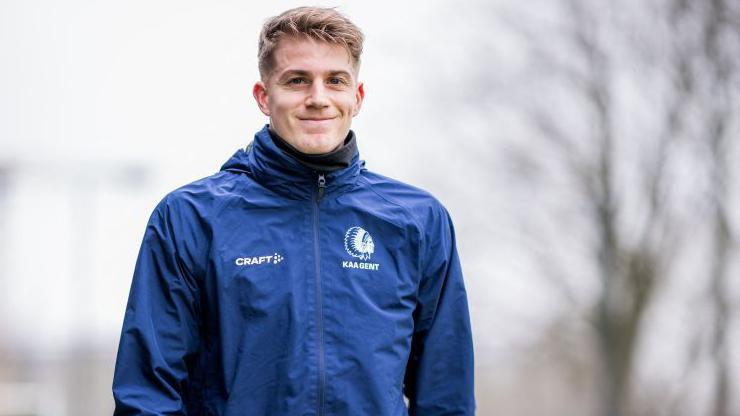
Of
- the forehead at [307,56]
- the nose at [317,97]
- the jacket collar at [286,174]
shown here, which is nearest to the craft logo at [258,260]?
the jacket collar at [286,174]

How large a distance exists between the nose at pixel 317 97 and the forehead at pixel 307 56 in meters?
0.06

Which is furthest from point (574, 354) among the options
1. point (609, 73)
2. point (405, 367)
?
point (405, 367)

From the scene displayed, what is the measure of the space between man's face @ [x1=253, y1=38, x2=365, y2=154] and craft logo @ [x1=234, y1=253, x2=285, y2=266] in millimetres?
354

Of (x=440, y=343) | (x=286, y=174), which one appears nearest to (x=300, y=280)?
(x=286, y=174)

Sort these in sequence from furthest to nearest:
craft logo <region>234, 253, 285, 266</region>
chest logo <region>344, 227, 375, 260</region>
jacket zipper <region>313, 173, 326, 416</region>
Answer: chest logo <region>344, 227, 375, 260</region>, craft logo <region>234, 253, 285, 266</region>, jacket zipper <region>313, 173, 326, 416</region>

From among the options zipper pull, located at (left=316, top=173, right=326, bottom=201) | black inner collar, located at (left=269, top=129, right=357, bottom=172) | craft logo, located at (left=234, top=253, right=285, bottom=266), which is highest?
black inner collar, located at (left=269, top=129, right=357, bottom=172)

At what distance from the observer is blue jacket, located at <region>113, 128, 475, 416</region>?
3.51 m

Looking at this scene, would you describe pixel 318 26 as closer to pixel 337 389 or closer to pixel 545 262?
pixel 337 389

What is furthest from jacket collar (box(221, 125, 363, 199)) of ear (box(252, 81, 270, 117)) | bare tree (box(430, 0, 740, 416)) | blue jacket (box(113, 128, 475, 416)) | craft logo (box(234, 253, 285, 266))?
bare tree (box(430, 0, 740, 416))

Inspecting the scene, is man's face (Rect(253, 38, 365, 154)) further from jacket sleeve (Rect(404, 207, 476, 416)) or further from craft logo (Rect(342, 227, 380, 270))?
jacket sleeve (Rect(404, 207, 476, 416))

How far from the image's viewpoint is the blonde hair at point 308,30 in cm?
379

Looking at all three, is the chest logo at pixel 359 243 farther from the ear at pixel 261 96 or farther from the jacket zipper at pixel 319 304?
the ear at pixel 261 96

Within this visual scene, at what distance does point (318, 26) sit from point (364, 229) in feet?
2.17

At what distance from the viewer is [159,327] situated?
356 centimetres
